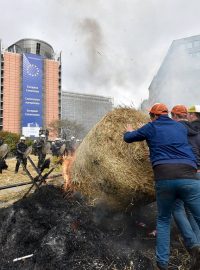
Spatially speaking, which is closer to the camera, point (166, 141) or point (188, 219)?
point (166, 141)

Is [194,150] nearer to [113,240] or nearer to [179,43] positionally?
[113,240]

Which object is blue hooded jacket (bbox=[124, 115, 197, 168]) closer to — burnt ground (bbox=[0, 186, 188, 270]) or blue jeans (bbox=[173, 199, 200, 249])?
blue jeans (bbox=[173, 199, 200, 249])

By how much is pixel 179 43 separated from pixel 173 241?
370 inches

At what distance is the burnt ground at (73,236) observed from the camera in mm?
4348

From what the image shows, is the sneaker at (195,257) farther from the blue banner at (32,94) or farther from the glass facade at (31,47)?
the glass facade at (31,47)

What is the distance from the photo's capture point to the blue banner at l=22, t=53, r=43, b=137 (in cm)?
7425

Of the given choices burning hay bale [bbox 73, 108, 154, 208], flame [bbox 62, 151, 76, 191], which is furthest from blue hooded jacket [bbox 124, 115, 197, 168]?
flame [bbox 62, 151, 76, 191]

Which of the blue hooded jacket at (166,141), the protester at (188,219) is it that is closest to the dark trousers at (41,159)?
the protester at (188,219)

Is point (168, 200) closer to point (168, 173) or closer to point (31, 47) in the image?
point (168, 173)

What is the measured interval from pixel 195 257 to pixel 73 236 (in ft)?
5.61

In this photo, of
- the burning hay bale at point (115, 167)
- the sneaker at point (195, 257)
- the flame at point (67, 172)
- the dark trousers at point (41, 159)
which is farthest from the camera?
the dark trousers at point (41, 159)

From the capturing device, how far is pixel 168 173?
382cm

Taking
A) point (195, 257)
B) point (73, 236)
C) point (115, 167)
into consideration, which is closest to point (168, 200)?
point (195, 257)

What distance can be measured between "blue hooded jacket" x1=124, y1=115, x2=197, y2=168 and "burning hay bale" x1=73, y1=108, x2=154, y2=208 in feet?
3.66
